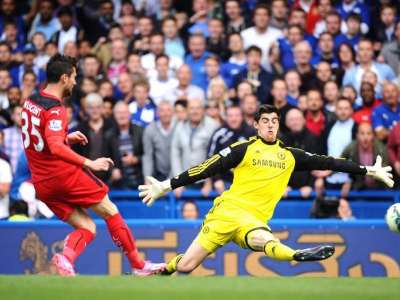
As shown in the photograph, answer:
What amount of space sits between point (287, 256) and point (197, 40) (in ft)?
21.3

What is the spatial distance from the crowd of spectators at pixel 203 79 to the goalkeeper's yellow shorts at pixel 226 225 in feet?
10.6

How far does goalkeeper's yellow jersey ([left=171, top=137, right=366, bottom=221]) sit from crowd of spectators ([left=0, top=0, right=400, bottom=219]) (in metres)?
3.05

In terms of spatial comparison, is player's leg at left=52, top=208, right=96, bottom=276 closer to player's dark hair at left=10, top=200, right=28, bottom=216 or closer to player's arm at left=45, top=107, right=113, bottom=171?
player's arm at left=45, top=107, right=113, bottom=171

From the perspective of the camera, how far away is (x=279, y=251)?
Answer: 9938mm

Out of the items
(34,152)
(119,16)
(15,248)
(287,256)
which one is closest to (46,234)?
(15,248)

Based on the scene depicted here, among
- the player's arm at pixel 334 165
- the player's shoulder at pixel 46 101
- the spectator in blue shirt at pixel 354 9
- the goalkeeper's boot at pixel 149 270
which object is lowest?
the goalkeeper's boot at pixel 149 270

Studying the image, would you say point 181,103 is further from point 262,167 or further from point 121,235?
point 121,235

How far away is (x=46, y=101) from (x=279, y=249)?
240 cm

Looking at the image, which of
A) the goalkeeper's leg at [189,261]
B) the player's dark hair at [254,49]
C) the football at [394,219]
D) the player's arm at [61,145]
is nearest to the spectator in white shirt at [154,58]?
the player's dark hair at [254,49]

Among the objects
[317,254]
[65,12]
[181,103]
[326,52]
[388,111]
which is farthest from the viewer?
[65,12]

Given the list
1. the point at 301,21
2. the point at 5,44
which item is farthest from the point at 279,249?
the point at 5,44

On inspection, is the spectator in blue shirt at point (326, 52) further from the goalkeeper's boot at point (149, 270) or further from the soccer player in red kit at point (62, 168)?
the soccer player in red kit at point (62, 168)

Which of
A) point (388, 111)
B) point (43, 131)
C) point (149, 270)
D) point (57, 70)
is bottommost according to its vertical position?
point (149, 270)

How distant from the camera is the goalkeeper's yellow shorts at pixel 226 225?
10.5 m
